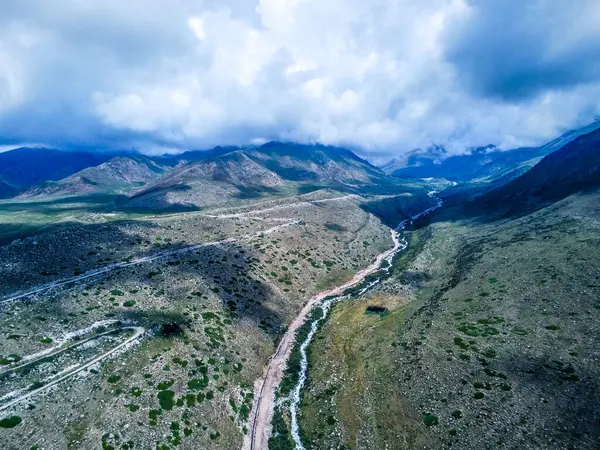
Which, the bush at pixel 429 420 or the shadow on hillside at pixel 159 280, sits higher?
the shadow on hillside at pixel 159 280

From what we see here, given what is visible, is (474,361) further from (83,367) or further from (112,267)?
(112,267)

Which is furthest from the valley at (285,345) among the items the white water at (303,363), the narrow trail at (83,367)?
the white water at (303,363)

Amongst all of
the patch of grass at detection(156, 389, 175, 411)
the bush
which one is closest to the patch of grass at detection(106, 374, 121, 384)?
the patch of grass at detection(156, 389, 175, 411)

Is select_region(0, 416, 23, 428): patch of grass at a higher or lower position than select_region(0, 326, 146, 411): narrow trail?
lower

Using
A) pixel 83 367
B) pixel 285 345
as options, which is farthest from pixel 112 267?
pixel 285 345

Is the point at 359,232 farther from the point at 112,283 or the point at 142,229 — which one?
the point at 112,283

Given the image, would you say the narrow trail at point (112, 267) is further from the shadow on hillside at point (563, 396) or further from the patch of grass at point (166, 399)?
the shadow on hillside at point (563, 396)

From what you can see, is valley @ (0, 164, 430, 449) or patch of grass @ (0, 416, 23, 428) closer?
patch of grass @ (0, 416, 23, 428)

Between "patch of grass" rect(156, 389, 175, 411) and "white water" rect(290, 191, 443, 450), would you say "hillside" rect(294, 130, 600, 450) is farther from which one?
"patch of grass" rect(156, 389, 175, 411)
